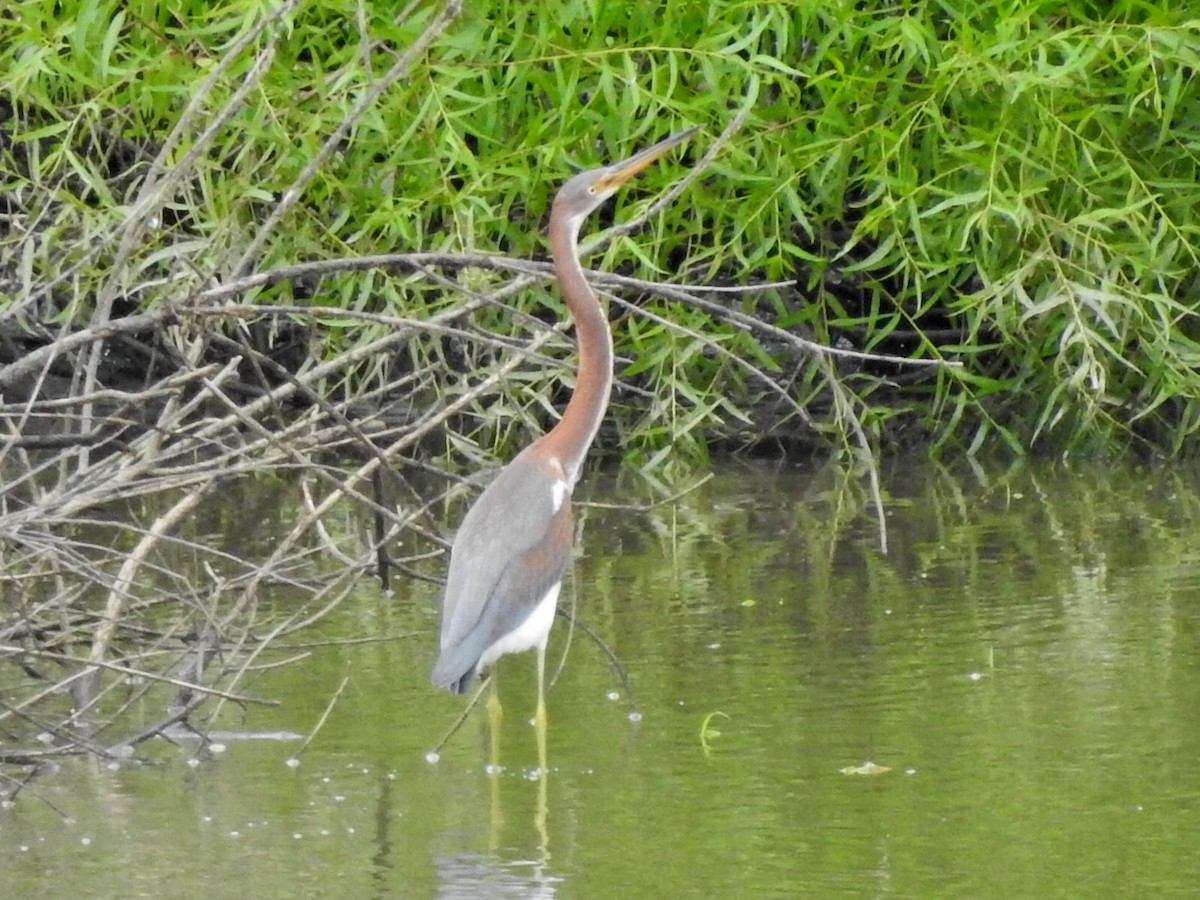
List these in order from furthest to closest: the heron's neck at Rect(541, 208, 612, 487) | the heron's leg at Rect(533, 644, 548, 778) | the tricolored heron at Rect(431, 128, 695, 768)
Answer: the heron's neck at Rect(541, 208, 612, 487)
the tricolored heron at Rect(431, 128, 695, 768)
the heron's leg at Rect(533, 644, 548, 778)

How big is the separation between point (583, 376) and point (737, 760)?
1.12m

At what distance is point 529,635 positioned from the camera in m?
5.28

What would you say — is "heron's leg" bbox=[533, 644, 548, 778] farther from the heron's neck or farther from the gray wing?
the heron's neck

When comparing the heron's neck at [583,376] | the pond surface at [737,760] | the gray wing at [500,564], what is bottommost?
the pond surface at [737,760]

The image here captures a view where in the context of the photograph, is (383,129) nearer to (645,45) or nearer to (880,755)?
(645,45)

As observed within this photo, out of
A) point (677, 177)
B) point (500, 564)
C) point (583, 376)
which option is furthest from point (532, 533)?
point (677, 177)

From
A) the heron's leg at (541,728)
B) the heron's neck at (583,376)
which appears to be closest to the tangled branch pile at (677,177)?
the heron's neck at (583,376)

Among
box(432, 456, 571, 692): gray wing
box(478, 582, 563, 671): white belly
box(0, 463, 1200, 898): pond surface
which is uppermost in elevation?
box(432, 456, 571, 692): gray wing

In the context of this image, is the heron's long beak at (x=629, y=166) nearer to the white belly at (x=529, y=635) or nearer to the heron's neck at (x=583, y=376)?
the heron's neck at (x=583, y=376)

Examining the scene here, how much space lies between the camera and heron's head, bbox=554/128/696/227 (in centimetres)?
579

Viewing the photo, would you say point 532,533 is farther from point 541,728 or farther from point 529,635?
point 541,728

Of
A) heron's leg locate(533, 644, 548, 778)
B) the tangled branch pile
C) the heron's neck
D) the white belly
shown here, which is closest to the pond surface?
heron's leg locate(533, 644, 548, 778)

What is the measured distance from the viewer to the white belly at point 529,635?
5.18 metres

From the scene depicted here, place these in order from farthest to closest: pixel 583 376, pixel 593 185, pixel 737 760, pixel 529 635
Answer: pixel 593 185
pixel 583 376
pixel 529 635
pixel 737 760
